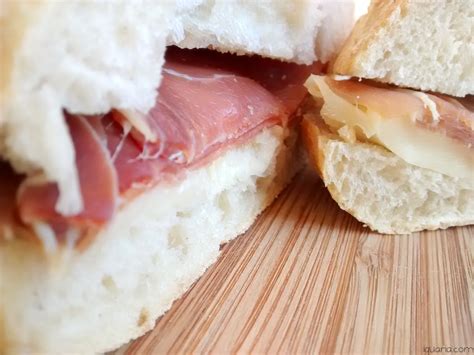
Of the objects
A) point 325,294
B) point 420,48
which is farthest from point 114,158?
point 420,48

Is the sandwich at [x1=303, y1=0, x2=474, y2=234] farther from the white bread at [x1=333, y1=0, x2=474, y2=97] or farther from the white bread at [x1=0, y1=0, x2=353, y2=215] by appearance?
the white bread at [x1=0, y1=0, x2=353, y2=215]

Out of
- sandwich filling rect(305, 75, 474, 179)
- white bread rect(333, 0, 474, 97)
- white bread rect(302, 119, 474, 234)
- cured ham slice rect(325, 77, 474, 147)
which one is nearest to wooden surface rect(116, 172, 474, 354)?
white bread rect(302, 119, 474, 234)

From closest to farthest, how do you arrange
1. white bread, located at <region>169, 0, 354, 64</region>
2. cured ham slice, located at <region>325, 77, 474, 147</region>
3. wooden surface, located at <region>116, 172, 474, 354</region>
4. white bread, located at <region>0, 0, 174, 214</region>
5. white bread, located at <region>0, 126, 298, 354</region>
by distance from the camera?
white bread, located at <region>0, 0, 174, 214</region> < white bread, located at <region>0, 126, 298, 354</region> < wooden surface, located at <region>116, 172, 474, 354</region> < white bread, located at <region>169, 0, 354, 64</region> < cured ham slice, located at <region>325, 77, 474, 147</region>

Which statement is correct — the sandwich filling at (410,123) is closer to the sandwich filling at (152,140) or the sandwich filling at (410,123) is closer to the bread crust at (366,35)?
the bread crust at (366,35)

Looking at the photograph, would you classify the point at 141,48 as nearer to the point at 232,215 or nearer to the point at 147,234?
the point at 147,234

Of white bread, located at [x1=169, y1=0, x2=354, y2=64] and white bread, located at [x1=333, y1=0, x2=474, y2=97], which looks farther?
white bread, located at [x1=333, y1=0, x2=474, y2=97]

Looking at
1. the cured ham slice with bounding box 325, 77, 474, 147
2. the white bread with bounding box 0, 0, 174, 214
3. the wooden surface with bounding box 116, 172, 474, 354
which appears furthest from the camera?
the cured ham slice with bounding box 325, 77, 474, 147
